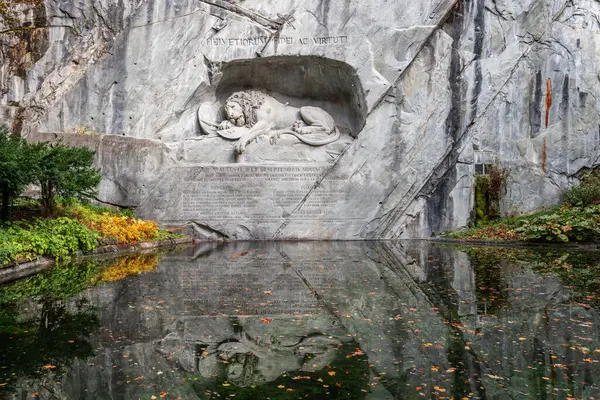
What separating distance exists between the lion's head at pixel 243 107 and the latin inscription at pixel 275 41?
4.66 ft

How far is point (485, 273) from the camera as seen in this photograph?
8.20 metres

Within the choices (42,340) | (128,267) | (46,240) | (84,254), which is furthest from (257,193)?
(42,340)

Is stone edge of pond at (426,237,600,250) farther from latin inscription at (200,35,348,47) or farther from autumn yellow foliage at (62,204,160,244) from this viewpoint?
autumn yellow foliage at (62,204,160,244)

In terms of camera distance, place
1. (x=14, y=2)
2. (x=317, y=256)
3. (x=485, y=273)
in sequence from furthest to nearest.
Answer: (x=14, y=2) < (x=317, y=256) < (x=485, y=273)

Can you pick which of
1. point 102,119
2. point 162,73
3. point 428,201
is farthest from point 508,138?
point 102,119

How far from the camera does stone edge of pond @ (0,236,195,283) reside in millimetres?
7734

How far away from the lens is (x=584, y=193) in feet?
44.3

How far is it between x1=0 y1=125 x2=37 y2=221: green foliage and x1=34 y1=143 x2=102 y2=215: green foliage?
0.82 ft

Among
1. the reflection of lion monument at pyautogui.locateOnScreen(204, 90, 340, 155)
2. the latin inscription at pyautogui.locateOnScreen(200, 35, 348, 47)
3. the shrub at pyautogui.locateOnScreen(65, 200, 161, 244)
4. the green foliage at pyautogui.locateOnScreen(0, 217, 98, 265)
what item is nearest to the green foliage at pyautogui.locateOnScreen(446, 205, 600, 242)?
the reflection of lion monument at pyautogui.locateOnScreen(204, 90, 340, 155)

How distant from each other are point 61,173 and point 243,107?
5995 millimetres

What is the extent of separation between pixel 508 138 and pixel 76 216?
34.9ft

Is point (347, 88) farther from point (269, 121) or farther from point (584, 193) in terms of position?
point (584, 193)

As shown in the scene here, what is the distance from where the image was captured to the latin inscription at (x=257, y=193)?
14.2 metres

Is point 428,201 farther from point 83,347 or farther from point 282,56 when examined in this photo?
point 83,347
